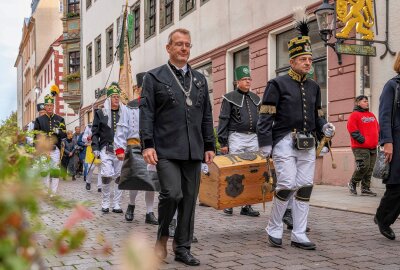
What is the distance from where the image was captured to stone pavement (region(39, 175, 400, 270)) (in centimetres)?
477

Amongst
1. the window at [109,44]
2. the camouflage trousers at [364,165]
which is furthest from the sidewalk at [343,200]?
the window at [109,44]

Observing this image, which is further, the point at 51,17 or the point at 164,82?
the point at 51,17

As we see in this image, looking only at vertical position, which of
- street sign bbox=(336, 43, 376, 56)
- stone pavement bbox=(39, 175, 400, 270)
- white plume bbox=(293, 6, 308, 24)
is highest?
street sign bbox=(336, 43, 376, 56)

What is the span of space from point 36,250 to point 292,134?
4.88 m

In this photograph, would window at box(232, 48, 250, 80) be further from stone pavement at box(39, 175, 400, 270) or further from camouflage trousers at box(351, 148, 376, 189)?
stone pavement at box(39, 175, 400, 270)

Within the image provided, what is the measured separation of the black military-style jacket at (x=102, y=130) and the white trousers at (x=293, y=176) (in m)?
4.11

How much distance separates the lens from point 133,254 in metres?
0.67

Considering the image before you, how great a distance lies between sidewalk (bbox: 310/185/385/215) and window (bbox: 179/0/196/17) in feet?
37.4

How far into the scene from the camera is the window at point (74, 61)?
40.5 m

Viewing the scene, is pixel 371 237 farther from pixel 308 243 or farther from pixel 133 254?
pixel 133 254

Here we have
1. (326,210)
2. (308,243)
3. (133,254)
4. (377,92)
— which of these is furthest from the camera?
(377,92)

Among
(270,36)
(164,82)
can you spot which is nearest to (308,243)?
(164,82)

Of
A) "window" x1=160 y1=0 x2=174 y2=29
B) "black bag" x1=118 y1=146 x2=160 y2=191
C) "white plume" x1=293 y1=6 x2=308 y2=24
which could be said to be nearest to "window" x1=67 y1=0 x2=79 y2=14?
"window" x1=160 y1=0 x2=174 y2=29

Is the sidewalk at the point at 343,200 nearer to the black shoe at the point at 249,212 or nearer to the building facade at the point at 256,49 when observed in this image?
the building facade at the point at 256,49
